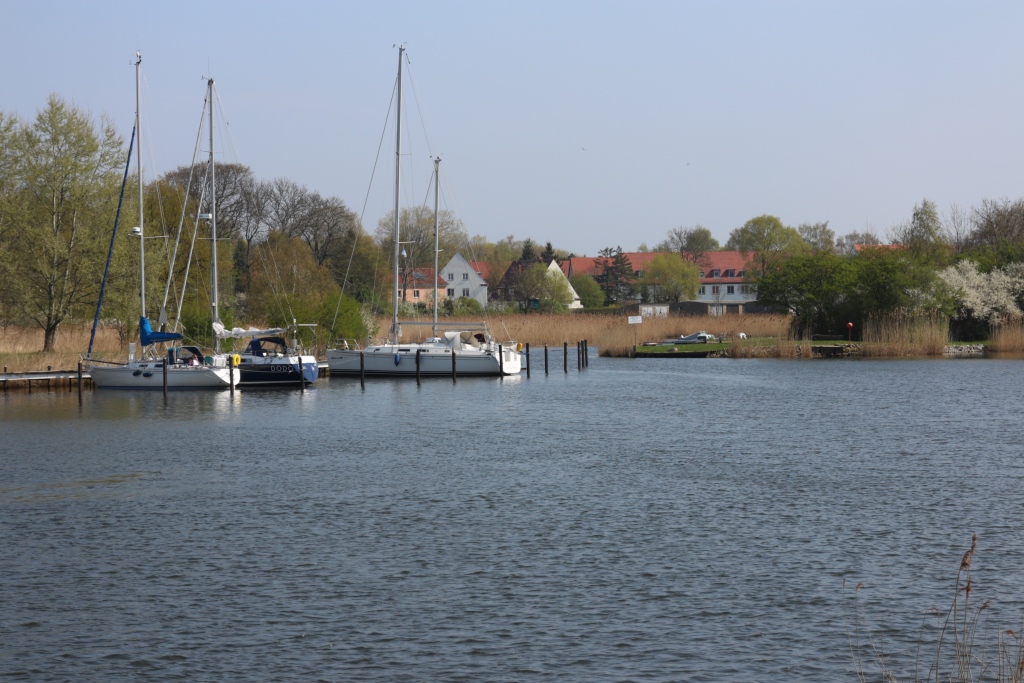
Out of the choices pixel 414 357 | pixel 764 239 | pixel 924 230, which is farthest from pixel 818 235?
pixel 414 357

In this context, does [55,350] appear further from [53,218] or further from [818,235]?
[818,235]

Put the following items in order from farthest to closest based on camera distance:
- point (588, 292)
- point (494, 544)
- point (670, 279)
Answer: point (670, 279)
point (588, 292)
point (494, 544)

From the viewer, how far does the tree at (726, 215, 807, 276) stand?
14100 cm

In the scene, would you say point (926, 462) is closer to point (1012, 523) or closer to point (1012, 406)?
point (1012, 523)

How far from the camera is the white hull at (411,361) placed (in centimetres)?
5266

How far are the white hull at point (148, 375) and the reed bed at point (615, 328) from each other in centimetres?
2881

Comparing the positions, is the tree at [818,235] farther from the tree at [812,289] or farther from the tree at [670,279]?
the tree at [812,289]

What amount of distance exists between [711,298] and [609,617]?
138467mm

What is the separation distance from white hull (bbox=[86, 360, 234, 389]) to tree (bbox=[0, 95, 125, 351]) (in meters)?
6.68

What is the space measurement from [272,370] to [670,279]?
90371 mm

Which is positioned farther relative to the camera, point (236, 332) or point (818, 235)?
point (818, 235)

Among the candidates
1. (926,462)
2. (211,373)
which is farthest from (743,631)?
(211,373)

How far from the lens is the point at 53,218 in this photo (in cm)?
5109

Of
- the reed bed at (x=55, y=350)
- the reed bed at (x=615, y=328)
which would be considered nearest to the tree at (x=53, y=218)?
the reed bed at (x=55, y=350)
